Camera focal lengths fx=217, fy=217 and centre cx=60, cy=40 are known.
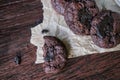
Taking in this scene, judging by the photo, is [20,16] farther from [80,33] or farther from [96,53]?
[96,53]

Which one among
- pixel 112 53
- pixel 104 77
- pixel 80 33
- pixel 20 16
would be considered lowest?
pixel 104 77

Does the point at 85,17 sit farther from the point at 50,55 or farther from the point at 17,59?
the point at 17,59

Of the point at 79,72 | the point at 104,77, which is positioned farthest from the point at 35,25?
the point at 104,77

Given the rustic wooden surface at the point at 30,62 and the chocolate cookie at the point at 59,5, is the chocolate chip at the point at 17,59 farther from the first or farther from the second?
the chocolate cookie at the point at 59,5

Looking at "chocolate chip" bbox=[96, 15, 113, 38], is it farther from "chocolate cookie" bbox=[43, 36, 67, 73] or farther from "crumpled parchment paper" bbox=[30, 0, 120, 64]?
"chocolate cookie" bbox=[43, 36, 67, 73]

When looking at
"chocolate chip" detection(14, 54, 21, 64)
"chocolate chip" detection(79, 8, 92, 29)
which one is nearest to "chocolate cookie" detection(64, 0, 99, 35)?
"chocolate chip" detection(79, 8, 92, 29)

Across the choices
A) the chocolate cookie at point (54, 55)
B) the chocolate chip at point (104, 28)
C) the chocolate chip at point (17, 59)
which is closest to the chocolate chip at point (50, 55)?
the chocolate cookie at point (54, 55)

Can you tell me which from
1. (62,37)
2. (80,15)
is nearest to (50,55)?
(62,37)
